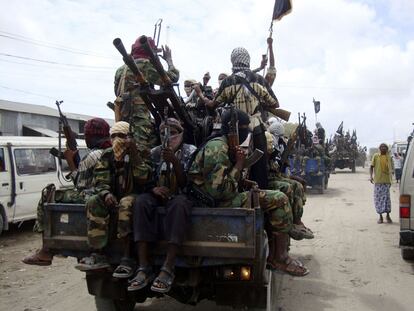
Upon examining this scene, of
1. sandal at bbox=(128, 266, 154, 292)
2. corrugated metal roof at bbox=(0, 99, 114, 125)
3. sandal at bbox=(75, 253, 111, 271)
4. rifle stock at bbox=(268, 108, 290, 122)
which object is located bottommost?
sandal at bbox=(128, 266, 154, 292)

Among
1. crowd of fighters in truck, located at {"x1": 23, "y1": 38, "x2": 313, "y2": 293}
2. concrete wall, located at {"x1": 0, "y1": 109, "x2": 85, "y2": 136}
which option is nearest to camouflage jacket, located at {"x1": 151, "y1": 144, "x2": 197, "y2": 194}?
crowd of fighters in truck, located at {"x1": 23, "y1": 38, "x2": 313, "y2": 293}

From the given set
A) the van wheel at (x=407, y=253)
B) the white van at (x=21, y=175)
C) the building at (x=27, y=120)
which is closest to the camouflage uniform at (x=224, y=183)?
the van wheel at (x=407, y=253)

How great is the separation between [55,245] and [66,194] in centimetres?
51

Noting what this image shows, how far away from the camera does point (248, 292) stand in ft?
13.1

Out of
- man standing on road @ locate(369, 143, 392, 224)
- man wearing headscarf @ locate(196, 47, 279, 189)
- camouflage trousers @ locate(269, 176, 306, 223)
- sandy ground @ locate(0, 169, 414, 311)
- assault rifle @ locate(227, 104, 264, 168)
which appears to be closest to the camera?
assault rifle @ locate(227, 104, 264, 168)

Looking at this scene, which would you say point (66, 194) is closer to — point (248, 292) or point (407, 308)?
point (248, 292)

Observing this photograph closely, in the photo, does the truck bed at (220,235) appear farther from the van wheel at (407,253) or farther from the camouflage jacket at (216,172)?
the van wheel at (407,253)

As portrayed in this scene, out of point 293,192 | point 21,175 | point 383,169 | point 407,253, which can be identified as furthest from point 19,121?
point 293,192

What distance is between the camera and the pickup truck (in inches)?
139

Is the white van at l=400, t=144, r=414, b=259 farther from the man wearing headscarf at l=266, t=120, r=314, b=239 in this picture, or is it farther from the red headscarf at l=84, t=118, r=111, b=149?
the red headscarf at l=84, t=118, r=111, b=149

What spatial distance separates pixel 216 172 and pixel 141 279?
964mm

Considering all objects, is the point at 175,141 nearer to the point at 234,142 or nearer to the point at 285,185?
the point at 234,142

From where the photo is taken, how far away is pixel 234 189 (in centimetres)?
380

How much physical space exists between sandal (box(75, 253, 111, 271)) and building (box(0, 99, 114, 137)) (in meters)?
15.1
